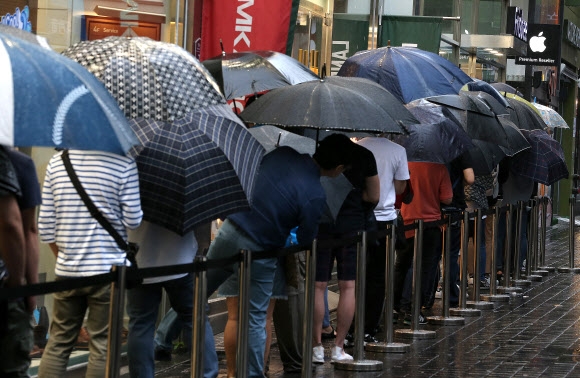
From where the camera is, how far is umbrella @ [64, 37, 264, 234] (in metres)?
6.67

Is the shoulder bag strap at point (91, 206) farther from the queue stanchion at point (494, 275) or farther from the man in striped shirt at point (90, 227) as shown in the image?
the queue stanchion at point (494, 275)

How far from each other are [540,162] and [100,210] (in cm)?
Answer: 1105

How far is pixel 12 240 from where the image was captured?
5.95 metres

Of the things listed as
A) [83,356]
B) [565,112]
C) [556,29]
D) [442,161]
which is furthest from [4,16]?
[565,112]

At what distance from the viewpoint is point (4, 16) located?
8.75 m

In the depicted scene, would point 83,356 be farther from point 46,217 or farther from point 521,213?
point 521,213

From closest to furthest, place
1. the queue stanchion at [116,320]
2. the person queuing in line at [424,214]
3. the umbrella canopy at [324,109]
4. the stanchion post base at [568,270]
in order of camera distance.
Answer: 1. the queue stanchion at [116,320]
2. the umbrella canopy at [324,109]
3. the person queuing in line at [424,214]
4. the stanchion post base at [568,270]

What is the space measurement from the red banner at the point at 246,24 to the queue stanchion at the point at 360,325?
2.24 meters

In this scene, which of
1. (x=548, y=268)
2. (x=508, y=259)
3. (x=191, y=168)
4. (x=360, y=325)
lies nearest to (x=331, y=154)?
(x=360, y=325)

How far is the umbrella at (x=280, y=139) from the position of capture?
8750 mm

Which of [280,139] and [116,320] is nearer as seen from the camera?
[116,320]

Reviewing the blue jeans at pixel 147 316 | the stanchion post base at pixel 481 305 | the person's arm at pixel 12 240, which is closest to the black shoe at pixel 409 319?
the stanchion post base at pixel 481 305

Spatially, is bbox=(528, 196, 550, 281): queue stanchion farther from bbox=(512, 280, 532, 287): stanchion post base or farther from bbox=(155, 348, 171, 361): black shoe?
bbox=(155, 348, 171, 361): black shoe

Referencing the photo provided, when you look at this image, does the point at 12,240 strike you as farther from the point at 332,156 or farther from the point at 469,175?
the point at 469,175
